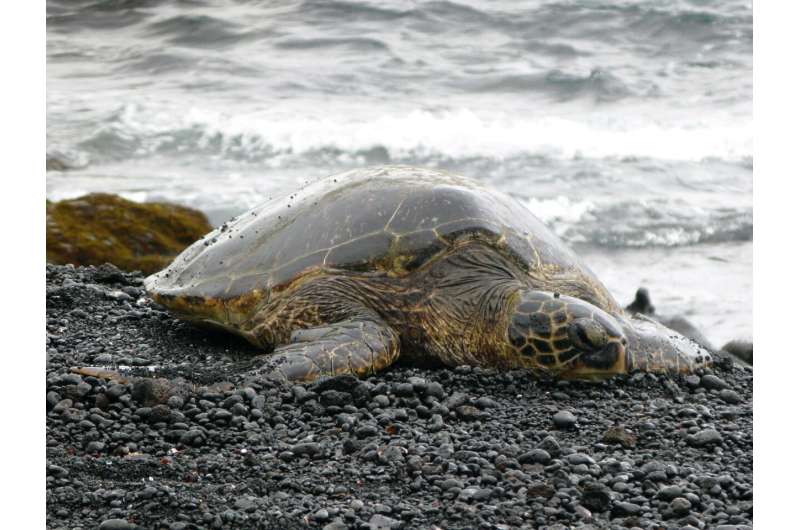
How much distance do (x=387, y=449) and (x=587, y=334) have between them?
5.13 ft

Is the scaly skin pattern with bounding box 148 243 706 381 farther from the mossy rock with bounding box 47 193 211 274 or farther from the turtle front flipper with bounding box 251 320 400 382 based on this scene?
the mossy rock with bounding box 47 193 211 274

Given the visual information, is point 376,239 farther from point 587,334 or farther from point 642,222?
point 642,222

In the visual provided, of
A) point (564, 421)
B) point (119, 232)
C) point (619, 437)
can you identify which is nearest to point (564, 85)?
point (119, 232)

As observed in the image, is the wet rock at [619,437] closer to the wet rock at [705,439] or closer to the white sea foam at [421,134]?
the wet rock at [705,439]

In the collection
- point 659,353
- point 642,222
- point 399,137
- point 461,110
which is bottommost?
point 642,222

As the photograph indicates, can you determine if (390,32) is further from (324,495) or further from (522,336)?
(324,495)

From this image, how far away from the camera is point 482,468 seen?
3.87 meters

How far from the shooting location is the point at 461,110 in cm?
1973

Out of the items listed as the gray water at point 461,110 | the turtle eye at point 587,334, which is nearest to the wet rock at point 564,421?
the turtle eye at point 587,334

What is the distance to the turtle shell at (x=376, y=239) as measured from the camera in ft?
17.9

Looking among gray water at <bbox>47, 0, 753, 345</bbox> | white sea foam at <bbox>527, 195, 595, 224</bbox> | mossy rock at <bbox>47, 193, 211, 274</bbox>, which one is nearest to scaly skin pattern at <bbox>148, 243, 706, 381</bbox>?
mossy rock at <bbox>47, 193, 211, 274</bbox>

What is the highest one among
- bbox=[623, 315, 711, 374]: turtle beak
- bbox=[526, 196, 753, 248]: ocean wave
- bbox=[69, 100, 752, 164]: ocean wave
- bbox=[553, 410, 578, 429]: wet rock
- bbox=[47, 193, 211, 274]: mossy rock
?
bbox=[553, 410, 578, 429]: wet rock

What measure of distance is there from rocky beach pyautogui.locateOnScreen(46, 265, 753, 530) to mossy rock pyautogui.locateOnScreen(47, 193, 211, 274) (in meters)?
3.60

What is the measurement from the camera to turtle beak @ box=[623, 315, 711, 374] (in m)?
5.39
